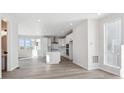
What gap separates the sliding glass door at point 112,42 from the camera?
412cm

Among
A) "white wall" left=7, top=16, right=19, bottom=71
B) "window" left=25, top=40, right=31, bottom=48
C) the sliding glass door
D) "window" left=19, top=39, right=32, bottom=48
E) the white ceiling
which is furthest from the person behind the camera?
"window" left=25, top=40, right=31, bottom=48

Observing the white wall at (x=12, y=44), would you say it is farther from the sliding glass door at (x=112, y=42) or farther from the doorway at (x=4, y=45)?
the sliding glass door at (x=112, y=42)

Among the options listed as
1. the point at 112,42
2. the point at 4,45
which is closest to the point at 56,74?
the point at 112,42

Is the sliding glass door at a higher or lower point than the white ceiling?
lower

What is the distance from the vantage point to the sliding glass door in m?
4.12

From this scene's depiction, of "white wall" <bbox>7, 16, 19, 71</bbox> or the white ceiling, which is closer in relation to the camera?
the white ceiling

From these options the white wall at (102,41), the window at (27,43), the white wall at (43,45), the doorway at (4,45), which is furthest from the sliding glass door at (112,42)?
the window at (27,43)

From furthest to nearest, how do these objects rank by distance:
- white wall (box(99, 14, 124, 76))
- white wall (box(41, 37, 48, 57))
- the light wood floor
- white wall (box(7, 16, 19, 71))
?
white wall (box(41, 37, 48, 57))
white wall (box(7, 16, 19, 71))
white wall (box(99, 14, 124, 76))
the light wood floor

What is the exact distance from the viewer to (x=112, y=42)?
14.6 feet

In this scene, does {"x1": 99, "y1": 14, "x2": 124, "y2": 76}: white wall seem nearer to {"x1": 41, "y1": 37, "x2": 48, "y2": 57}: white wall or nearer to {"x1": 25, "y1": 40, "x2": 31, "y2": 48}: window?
{"x1": 41, "y1": 37, "x2": 48, "y2": 57}: white wall

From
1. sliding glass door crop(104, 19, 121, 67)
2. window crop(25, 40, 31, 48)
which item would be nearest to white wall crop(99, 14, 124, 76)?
sliding glass door crop(104, 19, 121, 67)

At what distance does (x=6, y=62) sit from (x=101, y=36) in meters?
4.46
